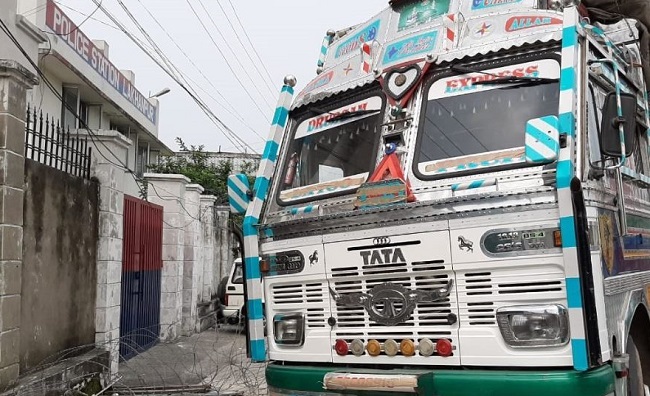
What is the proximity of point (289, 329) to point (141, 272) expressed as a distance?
23.2ft

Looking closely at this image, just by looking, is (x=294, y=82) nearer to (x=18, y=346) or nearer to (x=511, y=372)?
(x=511, y=372)

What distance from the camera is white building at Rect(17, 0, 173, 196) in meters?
15.1

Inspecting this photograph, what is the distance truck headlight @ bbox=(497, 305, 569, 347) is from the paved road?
9.51ft

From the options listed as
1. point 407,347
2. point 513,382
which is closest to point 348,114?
point 407,347

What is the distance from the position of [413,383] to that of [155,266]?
9.06 metres

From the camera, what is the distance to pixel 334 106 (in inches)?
205

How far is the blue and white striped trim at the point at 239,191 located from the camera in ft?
17.1

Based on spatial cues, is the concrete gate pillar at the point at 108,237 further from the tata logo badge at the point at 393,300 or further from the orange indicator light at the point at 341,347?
the tata logo badge at the point at 393,300

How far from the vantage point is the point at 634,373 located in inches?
172

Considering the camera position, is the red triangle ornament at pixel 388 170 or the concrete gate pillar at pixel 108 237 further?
the concrete gate pillar at pixel 108 237

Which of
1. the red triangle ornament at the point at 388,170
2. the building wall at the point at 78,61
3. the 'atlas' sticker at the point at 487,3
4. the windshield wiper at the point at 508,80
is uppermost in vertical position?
the building wall at the point at 78,61

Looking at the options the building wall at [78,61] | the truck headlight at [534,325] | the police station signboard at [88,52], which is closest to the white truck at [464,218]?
the truck headlight at [534,325]

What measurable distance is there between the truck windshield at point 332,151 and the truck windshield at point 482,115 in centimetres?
46

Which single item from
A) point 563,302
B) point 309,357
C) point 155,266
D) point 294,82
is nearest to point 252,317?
point 309,357
